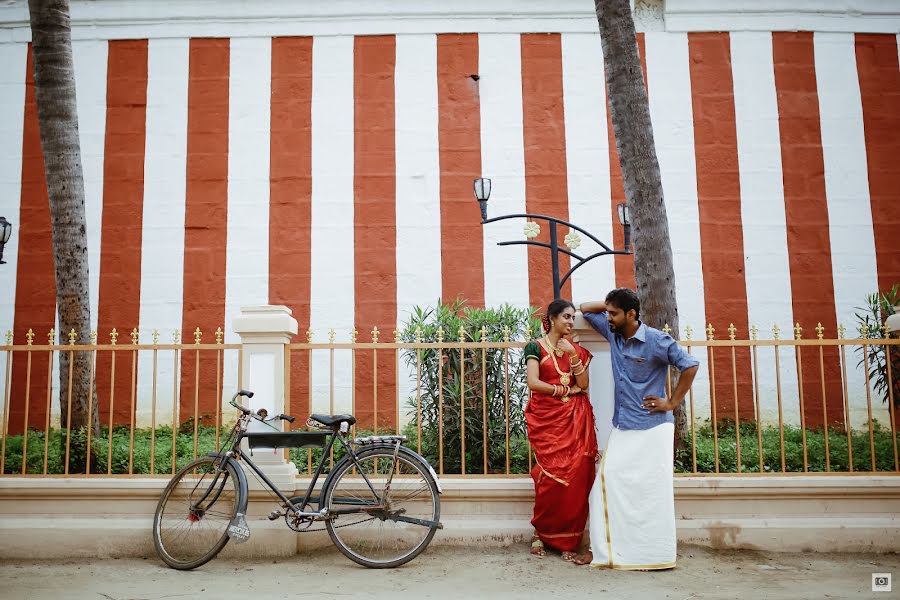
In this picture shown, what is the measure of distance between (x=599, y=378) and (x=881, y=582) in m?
1.91

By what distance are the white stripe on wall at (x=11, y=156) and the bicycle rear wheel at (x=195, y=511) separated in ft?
15.4

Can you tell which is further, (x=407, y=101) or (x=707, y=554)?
(x=407, y=101)

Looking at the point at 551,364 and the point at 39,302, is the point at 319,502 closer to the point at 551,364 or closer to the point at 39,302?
the point at 551,364

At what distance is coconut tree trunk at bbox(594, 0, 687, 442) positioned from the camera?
5.31 metres

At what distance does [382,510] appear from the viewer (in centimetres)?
431

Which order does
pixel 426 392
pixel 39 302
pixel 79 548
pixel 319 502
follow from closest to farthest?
pixel 319 502 < pixel 79 548 < pixel 426 392 < pixel 39 302

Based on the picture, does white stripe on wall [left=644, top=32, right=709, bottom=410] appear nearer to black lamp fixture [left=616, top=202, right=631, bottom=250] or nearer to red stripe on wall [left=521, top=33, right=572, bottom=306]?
black lamp fixture [left=616, top=202, right=631, bottom=250]

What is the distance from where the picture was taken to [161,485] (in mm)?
4742

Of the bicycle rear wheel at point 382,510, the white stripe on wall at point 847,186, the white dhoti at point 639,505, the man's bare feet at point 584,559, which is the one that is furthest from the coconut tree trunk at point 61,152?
the white stripe on wall at point 847,186

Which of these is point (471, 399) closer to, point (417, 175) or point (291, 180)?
point (417, 175)

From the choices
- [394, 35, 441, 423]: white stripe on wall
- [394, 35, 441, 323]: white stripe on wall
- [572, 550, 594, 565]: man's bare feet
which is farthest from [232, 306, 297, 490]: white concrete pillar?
[394, 35, 441, 323]: white stripe on wall

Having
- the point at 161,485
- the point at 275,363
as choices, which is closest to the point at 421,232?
the point at 275,363

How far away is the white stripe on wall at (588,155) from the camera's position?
26.7 ft

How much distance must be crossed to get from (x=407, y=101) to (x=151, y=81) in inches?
118
